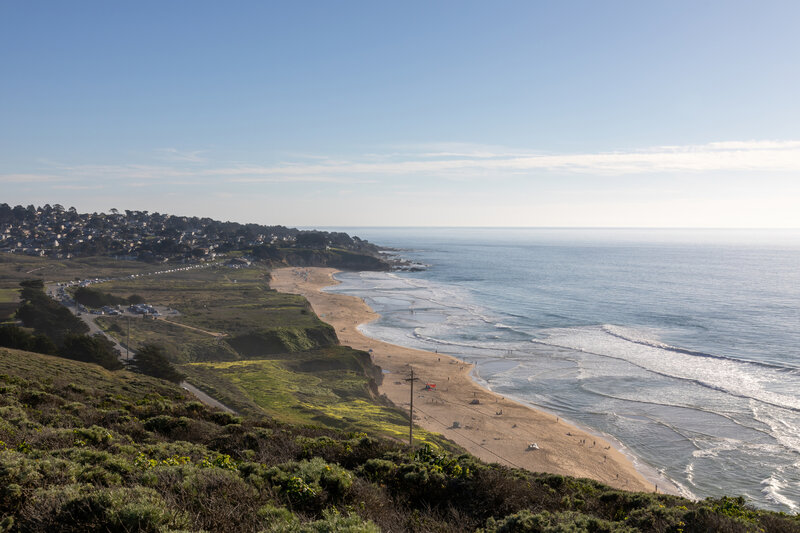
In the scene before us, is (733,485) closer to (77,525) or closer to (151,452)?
(151,452)

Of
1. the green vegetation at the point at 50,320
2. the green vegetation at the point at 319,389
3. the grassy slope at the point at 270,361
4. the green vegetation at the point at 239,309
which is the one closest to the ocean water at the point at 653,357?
the green vegetation at the point at 239,309

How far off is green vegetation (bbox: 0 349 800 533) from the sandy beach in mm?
16173

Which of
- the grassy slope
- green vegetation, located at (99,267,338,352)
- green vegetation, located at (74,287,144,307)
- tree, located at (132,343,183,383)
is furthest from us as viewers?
green vegetation, located at (74,287,144,307)

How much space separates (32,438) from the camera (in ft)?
44.4

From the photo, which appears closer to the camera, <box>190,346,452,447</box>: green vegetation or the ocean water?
the ocean water

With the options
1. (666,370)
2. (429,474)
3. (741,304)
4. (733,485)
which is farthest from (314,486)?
(741,304)

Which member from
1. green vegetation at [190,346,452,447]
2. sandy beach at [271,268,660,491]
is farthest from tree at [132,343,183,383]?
sandy beach at [271,268,660,491]

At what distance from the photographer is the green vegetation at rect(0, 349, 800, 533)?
8.65 metres

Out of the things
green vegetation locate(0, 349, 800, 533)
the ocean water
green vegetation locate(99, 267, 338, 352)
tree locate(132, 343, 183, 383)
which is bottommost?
the ocean water

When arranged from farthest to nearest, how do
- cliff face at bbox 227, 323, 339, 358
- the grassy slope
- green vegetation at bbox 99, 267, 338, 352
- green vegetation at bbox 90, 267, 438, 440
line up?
green vegetation at bbox 99, 267, 338, 352, cliff face at bbox 227, 323, 339, 358, green vegetation at bbox 90, 267, 438, 440, the grassy slope

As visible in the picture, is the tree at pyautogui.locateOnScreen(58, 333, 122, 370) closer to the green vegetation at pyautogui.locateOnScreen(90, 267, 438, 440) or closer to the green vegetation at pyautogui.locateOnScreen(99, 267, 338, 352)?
the green vegetation at pyautogui.locateOnScreen(90, 267, 438, 440)

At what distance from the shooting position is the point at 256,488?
37.7 ft

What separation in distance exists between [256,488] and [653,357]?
62.8m

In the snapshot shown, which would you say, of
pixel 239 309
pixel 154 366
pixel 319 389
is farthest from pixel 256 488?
pixel 239 309
